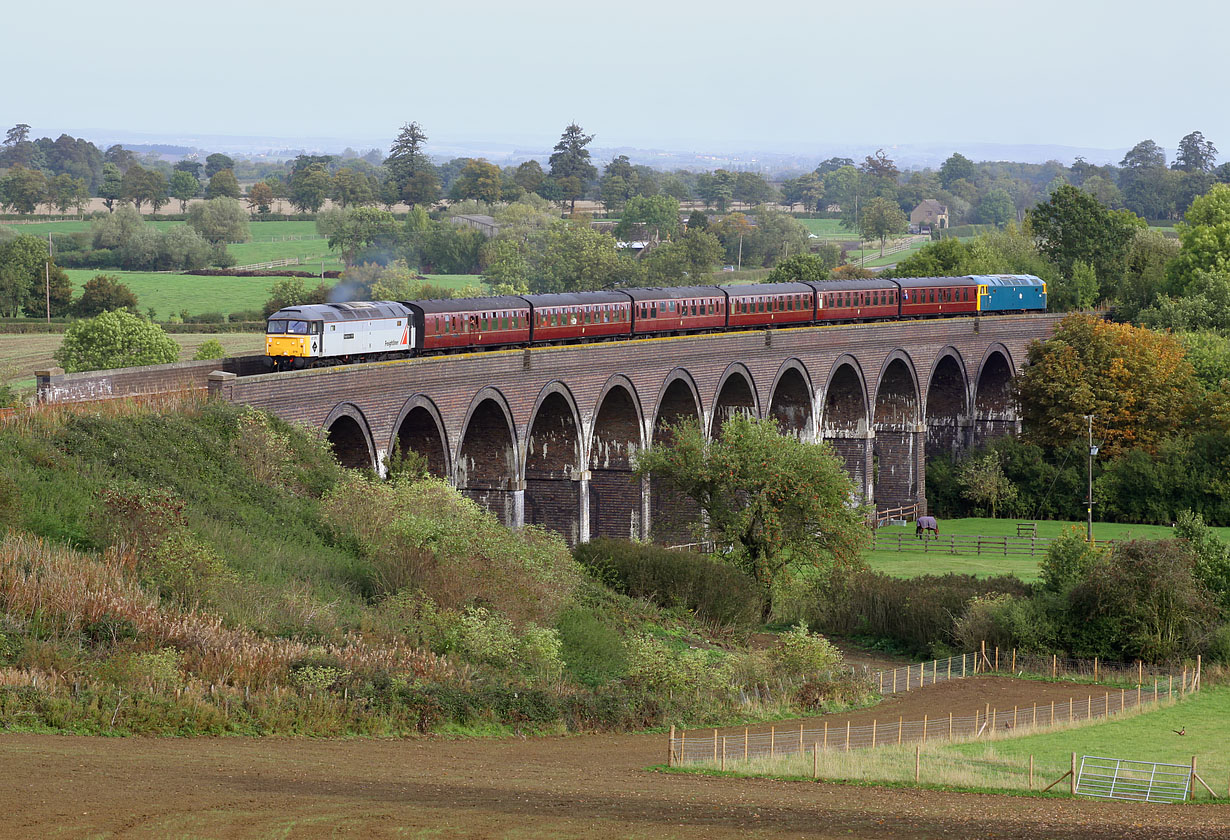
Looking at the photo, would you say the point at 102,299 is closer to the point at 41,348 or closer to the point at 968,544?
the point at 41,348

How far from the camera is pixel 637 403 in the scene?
56.8 meters

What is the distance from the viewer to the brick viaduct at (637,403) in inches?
1775

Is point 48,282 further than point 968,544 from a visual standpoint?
Yes

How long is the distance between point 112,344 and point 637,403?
106 ft

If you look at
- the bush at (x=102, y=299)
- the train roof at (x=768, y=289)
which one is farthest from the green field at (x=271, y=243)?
the train roof at (x=768, y=289)

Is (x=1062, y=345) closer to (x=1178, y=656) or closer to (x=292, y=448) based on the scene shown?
(x=1178, y=656)

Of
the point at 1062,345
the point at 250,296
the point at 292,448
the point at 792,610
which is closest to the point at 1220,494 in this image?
the point at 1062,345

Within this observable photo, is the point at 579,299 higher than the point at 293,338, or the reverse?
the point at 579,299

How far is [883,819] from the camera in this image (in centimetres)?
2205

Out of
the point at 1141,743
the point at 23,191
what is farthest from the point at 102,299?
the point at 23,191

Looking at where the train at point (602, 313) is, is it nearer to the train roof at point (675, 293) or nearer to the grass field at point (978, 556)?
the train roof at point (675, 293)

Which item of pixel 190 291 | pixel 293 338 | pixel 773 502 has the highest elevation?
pixel 293 338

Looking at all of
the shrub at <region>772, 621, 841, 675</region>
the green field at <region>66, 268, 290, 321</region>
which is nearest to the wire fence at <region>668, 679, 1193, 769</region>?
the shrub at <region>772, 621, 841, 675</region>

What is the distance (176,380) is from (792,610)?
741 inches
